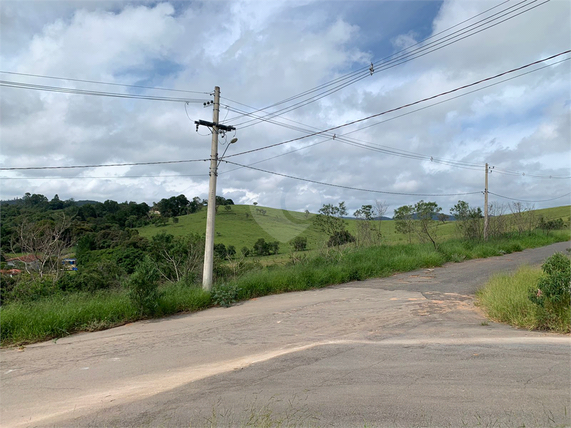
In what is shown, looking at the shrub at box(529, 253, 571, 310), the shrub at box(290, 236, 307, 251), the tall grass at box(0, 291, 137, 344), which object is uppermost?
the shrub at box(290, 236, 307, 251)

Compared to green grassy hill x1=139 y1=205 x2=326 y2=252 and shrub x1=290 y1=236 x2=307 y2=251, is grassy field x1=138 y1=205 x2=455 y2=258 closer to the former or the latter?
green grassy hill x1=139 y1=205 x2=326 y2=252

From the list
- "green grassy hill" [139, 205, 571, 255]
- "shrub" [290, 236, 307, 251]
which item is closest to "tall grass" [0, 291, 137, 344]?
"green grassy hill" [139, 205, 571, 255]

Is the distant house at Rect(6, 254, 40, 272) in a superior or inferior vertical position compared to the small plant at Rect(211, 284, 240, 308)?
superior

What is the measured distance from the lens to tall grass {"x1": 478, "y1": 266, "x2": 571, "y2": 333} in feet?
22.8

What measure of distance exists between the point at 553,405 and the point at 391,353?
2451 millimetres

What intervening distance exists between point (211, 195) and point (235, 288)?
3.22 meters

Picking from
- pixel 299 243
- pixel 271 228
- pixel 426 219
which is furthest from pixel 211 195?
pixel 426 219

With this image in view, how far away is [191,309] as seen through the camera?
11094 mm

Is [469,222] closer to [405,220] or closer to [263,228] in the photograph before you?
[405,220]

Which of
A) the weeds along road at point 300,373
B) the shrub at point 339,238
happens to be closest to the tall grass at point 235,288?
the weeds along road at point 300,373

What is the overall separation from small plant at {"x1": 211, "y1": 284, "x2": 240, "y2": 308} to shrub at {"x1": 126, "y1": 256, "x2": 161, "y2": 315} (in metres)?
1.99

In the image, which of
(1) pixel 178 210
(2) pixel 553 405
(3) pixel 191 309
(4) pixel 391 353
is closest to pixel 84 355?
(3) pixel 191 309

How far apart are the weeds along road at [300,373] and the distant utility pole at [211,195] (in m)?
2.74

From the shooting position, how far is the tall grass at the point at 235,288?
29.0 feet
